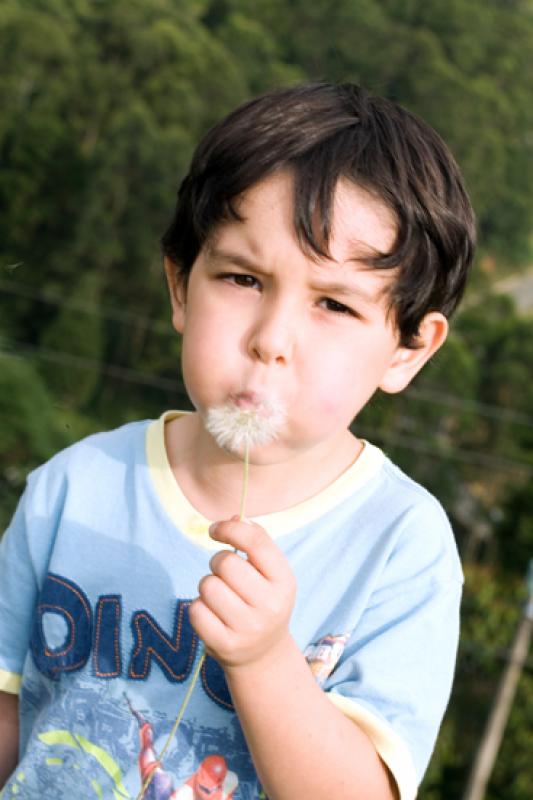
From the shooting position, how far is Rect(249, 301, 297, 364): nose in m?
0.73

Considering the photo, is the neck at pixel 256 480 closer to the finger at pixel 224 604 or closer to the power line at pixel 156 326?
the finger at pixel 224 604

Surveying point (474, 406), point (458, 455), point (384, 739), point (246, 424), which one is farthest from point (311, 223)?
point (474, 406)

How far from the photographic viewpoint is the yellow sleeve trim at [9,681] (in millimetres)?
906

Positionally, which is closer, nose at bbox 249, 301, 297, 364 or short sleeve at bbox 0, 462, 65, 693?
nose at bbox 249, 301, 297, 364

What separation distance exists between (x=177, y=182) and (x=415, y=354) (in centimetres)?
1495

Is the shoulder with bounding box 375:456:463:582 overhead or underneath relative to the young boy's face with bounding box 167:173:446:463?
underneath

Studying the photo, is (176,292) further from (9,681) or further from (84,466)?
(9,681)

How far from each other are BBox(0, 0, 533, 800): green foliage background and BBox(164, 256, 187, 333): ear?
1271 centimetres

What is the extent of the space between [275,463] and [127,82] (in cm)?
1636

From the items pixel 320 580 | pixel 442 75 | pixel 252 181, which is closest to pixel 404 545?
pixel 320 580

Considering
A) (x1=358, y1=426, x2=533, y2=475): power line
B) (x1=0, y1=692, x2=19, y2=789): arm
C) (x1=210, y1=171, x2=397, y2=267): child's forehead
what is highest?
(x1=210, y1=171, x2=397, y2=267): child's forehead

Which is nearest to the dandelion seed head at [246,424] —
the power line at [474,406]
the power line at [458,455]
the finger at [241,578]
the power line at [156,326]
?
the finger at [241,578]

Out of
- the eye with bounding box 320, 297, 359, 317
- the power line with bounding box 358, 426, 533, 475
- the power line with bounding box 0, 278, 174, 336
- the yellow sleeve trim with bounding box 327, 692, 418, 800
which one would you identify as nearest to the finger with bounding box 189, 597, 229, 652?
the yellow sleeve trim with bounding box 327, 692, 418, 800

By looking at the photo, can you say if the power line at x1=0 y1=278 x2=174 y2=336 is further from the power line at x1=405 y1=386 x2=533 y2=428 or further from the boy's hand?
the boy's hand
